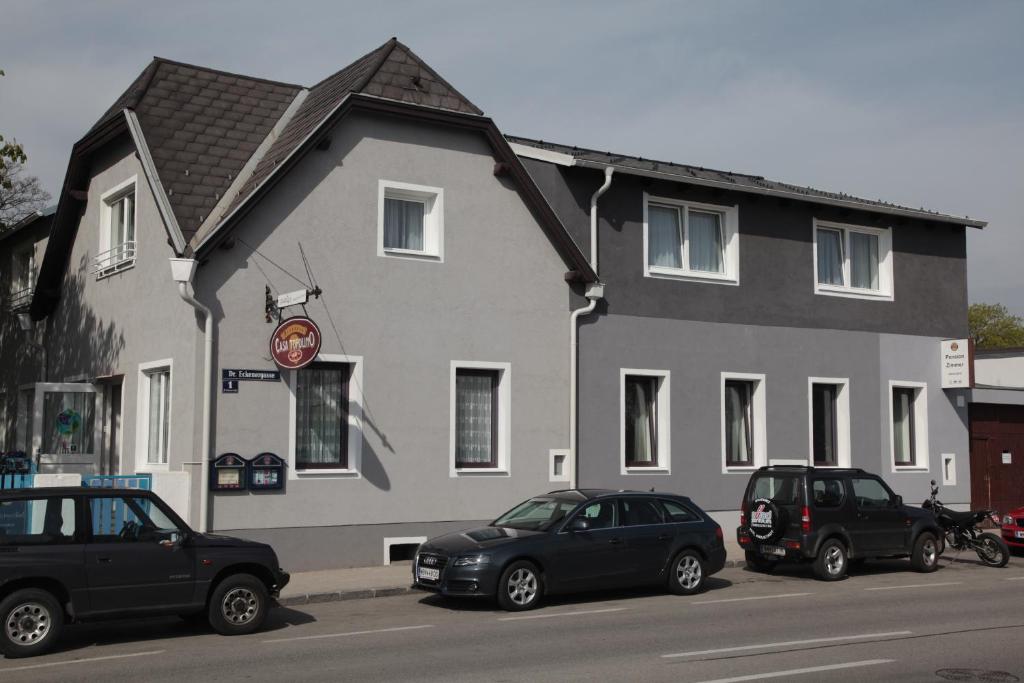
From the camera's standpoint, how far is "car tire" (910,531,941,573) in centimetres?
1819

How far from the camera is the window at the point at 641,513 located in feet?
49.4

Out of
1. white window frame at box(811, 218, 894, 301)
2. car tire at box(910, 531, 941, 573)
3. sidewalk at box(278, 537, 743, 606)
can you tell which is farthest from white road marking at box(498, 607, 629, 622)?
white window frame at box(811, 218, 894, 301)

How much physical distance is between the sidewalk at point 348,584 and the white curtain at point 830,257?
1147 cm

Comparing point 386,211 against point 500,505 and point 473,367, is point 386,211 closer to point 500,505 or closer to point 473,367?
point 473,367

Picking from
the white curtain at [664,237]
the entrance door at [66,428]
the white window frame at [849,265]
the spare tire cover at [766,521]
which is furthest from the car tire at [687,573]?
the entrance door at [66,428]

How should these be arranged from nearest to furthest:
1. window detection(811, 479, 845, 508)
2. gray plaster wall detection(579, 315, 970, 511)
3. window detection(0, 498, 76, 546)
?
window detection(0, 498, 76, 546) → window detection(811, 479, 845, 508) → gray plaster wall detection(579, 315, 970, 511)

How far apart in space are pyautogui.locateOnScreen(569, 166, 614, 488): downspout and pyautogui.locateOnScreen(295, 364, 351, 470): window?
4.13 m

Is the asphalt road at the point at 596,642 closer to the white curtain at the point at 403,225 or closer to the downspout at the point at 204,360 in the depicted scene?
the downspout at the point at 204,360

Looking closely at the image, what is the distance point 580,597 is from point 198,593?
5.42 m

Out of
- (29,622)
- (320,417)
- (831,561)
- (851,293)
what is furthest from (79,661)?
(851,293)

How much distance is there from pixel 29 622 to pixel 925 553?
44.6 ft

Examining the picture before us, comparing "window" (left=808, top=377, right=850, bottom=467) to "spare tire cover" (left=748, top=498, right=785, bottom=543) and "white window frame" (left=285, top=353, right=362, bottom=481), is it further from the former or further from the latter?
"white window frame" (left=285, top=353, right=362, bottom=481)

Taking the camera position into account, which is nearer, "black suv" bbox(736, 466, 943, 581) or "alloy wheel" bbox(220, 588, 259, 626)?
"alloy wheel" bbox(220, 588, 259, 626)

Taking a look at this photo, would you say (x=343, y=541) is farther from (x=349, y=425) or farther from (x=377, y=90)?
(x=377, y=90)
